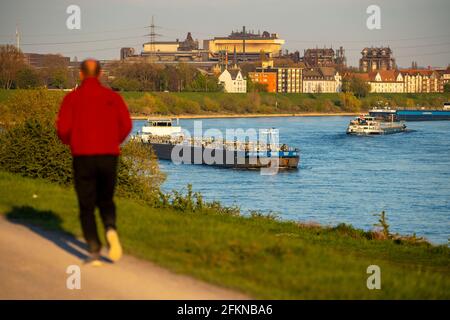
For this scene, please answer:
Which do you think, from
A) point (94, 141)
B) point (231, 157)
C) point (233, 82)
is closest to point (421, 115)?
point (233, 82)

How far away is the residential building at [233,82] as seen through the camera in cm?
18938

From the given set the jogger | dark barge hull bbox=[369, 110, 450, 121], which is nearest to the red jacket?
the jogger

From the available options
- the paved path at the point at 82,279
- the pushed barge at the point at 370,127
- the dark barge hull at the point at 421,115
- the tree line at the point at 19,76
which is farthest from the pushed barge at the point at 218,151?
the dark barge hull at the point at 421,115

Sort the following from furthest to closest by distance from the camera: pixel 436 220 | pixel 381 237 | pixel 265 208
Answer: pixel 265 208 < pixel 436 220 < pixel 381 237

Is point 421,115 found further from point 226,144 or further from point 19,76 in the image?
point 226,144

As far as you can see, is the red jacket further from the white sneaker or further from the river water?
the river water

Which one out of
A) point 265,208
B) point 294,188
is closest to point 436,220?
point 265,208

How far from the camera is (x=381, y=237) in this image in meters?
20.5

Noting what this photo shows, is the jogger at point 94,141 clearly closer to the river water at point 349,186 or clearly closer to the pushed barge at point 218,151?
the river water at point 349,186

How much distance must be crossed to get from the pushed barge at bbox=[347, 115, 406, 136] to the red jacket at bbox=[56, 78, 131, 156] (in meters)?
94.1

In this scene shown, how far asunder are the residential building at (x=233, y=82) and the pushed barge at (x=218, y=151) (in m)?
109
